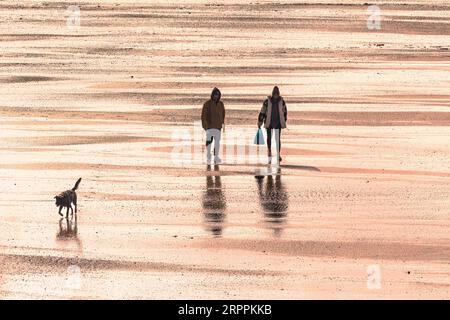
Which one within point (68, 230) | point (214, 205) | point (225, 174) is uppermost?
point (225, 174)

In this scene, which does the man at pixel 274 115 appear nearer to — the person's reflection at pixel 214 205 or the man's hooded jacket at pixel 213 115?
the man's hooded jacket at pixel 213 115

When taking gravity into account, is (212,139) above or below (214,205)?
above

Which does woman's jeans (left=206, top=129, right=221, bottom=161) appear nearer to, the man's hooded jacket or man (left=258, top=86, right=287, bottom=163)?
the man's hooded jacket

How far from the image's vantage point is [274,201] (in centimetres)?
1931

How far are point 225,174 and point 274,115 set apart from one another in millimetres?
2273

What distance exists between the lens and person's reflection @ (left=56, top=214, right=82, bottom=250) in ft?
53.8

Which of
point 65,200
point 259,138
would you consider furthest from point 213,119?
point 65,200

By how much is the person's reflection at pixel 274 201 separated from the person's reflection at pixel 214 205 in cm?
50

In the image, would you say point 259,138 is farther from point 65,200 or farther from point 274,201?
point 65,200

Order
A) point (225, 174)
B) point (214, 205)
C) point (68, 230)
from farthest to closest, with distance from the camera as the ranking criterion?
point (225, 174) → point (214, 205) → point (68, 230)

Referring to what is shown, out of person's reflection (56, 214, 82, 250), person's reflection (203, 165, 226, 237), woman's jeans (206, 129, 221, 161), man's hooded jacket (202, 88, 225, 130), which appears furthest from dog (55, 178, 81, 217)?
man's hooded jacket (202, 88, 225, 130)

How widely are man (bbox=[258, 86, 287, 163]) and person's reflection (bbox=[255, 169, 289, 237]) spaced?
1.66 metres
